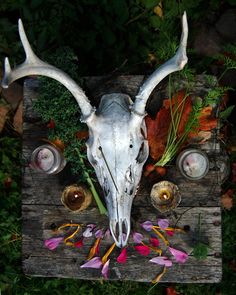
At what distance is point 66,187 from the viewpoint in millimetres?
2863

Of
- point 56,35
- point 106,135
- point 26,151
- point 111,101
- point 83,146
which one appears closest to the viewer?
point 106,135

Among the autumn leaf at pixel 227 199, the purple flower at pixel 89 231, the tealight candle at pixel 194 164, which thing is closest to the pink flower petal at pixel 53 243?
the purple flower at pixel 89 231

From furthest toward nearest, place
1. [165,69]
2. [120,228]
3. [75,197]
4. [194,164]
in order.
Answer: [75,197] < [194,164] < [120,228] < [165,69]

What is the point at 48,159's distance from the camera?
2871 mm

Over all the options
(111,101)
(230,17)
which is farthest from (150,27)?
(111,101)

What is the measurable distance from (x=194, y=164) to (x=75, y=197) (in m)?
0.76

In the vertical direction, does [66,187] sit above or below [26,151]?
below

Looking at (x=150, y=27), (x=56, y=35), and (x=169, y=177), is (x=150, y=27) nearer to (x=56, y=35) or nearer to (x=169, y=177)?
(x=56, y=35)

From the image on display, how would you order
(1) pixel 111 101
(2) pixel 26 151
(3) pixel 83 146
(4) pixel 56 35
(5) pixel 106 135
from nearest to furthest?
1. (5) pixel 106 135
2. (1) pixel 111 101
3. (3) pixel 83 146
4. (2) pixel 26 151
5. (4) pixel 56 35

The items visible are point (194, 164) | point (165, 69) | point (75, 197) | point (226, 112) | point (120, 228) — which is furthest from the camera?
point (226, 112)

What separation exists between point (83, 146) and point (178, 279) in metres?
1.04

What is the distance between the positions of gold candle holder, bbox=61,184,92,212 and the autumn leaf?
1.20 meters

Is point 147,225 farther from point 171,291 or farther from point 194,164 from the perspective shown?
point 171,291

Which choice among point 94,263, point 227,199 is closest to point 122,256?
point 94,263
